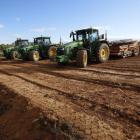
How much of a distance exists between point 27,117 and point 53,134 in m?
0.86

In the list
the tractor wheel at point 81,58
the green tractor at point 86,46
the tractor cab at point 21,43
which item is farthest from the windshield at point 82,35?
the tractor cab at point 21,43

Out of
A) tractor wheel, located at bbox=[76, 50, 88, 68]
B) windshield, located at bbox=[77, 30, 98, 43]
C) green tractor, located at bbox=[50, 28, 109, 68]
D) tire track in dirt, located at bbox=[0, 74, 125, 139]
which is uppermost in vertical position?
windshield, located at bbox=[77, 30, 98, 43]

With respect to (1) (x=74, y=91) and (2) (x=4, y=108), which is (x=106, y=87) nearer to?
(1) (x=74, y=91)

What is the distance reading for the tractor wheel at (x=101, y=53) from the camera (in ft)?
26.4

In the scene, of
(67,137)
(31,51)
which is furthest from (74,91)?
(31,51)

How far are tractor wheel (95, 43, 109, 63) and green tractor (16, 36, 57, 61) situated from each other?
5.04m

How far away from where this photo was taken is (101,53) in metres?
8.60

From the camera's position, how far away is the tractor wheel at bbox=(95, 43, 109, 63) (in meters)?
8.06

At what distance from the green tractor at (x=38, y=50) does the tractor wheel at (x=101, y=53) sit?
16.6 ft

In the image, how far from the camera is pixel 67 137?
2.12m

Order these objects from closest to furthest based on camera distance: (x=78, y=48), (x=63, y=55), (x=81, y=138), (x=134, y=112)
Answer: (x=81, y=138) → (x=134, y=112) → (x=63, y=55) → (x=78, y=48)

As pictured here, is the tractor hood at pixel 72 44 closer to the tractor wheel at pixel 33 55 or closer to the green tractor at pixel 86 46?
the green tractor at pixel 86 46

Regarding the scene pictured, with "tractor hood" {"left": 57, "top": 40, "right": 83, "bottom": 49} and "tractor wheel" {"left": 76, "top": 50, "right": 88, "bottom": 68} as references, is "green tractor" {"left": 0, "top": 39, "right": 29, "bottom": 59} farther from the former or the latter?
"tractor wheel" {"left": 76, "top": 50, "right": 88, "bottom": 68}

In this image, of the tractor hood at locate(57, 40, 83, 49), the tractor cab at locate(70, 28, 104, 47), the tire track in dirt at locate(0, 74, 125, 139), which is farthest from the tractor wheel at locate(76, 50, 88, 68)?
the tire track in dirt at locate(0, 74, 125, 139)
